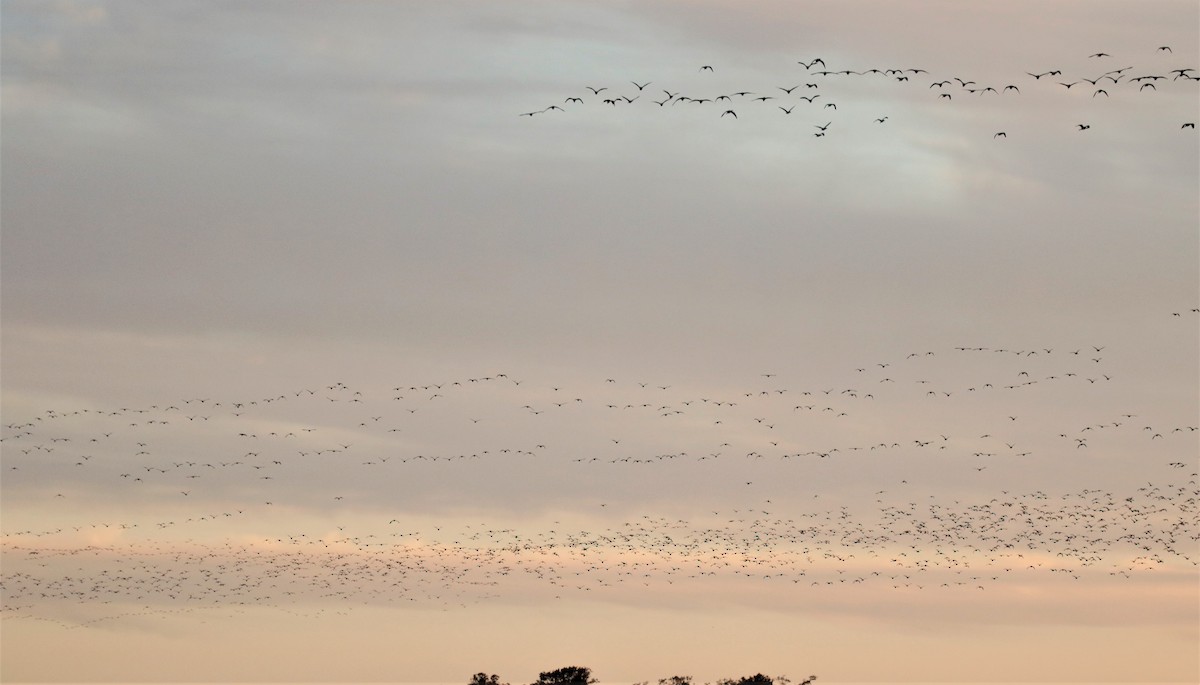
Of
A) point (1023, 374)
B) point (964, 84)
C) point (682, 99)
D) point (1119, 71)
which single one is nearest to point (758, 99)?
point (682, 99)

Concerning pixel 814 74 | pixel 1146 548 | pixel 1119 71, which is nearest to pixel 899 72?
pixel 814 74

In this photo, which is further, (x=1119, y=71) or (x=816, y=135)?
(x=816, y=135)

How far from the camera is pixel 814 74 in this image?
82.0m

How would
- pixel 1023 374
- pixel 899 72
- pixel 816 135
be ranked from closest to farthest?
pixel 899 72 → pixel 816 135 → pixel 1023 374

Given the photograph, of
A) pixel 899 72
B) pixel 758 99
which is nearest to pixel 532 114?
pixel 758 99

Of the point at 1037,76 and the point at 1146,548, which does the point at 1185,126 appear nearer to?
the point at 1037,76

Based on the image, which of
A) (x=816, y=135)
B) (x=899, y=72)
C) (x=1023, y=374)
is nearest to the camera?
(x=899, y=72)

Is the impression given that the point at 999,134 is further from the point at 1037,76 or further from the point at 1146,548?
the point at 1146,548

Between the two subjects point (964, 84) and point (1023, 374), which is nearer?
point (964, 84)

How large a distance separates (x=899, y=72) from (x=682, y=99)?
403 inches

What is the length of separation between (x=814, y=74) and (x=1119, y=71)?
43.1 ft

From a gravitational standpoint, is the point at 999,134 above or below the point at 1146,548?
above

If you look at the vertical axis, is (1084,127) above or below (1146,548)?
above

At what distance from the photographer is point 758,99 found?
278 feet
